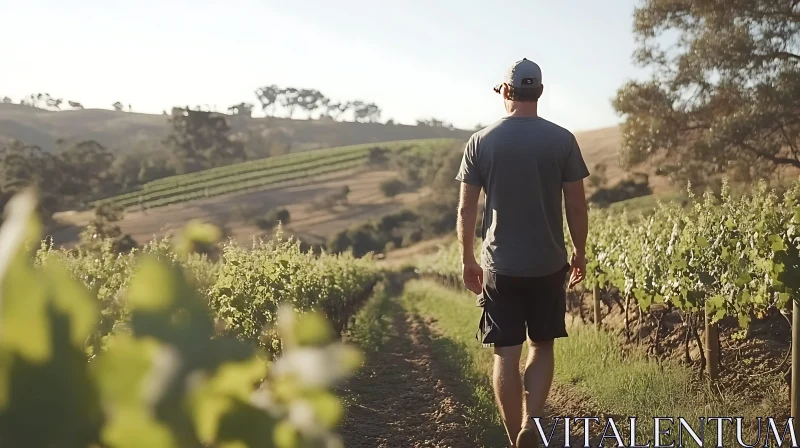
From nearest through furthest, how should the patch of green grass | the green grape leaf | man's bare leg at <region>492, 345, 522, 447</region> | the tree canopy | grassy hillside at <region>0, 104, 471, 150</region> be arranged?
the green grape leaf < man's bare leg at <region>492, 345, 522, 447</region> < the patch of green grass < the tree canopy < grassy hillside at <region>0, 104, 471, 150</region>

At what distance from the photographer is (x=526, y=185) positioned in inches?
147

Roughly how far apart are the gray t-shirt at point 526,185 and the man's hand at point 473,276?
159 millimetres

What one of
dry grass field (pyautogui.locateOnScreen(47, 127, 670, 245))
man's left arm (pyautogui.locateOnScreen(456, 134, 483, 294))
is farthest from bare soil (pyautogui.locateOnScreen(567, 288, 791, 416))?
dry grass field (pyautogui.locateOnScreen(47, 127, 670, 245))

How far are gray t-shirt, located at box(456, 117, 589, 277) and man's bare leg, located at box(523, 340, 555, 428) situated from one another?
0.38 m

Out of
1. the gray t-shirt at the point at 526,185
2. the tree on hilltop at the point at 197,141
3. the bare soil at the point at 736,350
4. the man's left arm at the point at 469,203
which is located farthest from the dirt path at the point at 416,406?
the tree on hilltop at the point at 197,141

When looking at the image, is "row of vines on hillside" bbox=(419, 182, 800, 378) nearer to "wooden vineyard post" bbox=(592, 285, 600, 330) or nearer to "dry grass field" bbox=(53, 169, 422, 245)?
"wooden vineyard post" bbox=(592, 285, 600, 330)

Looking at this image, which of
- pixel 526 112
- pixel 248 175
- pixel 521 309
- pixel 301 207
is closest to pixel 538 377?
pixel 521 309

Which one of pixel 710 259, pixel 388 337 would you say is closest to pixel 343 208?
pixel 388 337

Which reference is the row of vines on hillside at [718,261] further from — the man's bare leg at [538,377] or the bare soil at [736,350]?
the man's bare leg at [538,377]

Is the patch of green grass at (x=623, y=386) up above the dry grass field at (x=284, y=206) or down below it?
above

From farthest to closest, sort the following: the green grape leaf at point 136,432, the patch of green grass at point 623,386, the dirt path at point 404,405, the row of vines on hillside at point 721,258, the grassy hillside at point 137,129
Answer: the grassy hillside at point 137,129 < the dirt path at point 404,405 < the row of vines on hillside at point 721,258 < the patch of green grass at point 623,386 < the green grape leaf at point 136,432

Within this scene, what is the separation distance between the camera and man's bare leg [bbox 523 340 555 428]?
3.73 m

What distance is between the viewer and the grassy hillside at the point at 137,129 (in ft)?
291

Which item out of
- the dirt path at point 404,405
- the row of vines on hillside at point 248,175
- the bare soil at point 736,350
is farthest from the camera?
the row of vines on hillside at point 248,175
